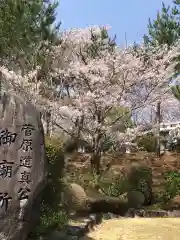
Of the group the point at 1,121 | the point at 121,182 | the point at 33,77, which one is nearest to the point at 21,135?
the point at 1,121

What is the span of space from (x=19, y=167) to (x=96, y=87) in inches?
353

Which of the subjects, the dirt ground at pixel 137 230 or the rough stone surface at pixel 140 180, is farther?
the rough stone surface at pixel 140 180

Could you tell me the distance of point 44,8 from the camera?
19.5 meters

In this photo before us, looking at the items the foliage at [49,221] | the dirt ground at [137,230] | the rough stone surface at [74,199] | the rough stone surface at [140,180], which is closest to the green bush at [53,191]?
the foliage at [49,221]

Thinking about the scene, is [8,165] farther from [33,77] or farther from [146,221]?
[33,77]

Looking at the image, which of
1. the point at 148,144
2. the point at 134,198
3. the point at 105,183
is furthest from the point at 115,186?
the point at 148,144

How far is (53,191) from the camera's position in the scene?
769cm

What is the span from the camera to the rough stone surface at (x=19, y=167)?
5285 millimetres

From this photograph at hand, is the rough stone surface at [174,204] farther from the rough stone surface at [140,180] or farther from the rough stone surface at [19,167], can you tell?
the rough stone surface at [19,167]

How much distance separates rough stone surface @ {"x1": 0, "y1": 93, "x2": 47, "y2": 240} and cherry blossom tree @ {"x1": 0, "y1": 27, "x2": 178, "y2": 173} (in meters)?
8.16

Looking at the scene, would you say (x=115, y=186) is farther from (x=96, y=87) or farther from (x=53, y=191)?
(x=53, y=191)

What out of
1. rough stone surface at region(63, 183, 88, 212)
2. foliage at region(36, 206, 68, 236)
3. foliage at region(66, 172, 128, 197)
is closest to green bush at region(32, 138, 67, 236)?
foliage at region(36, 206, 68, 236)

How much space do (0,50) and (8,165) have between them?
1381 cm

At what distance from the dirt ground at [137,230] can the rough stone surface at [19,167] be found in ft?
8.31
